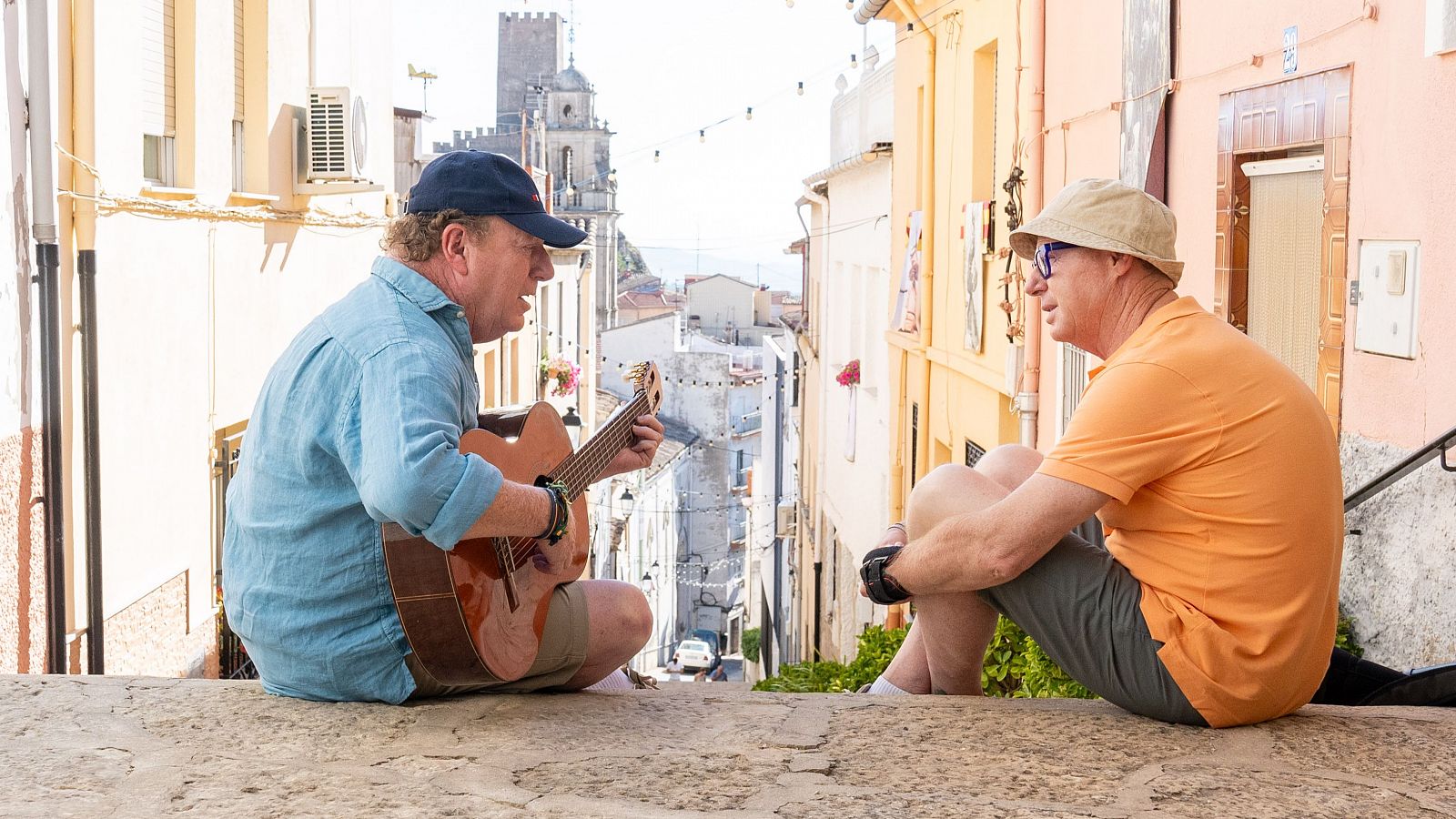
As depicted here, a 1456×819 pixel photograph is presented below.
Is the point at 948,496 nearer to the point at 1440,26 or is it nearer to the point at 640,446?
the point at 640,446

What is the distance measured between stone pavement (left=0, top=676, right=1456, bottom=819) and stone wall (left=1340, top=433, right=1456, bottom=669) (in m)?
0.66

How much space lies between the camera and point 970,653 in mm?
3617

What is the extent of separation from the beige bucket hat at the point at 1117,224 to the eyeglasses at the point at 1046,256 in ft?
0.10

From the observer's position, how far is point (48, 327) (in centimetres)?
669

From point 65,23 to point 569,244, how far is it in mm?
4545

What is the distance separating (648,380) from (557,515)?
1.20 meters

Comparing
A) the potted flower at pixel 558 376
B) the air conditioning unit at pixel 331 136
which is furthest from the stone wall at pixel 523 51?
the air conditioning unit at pixel 331 136

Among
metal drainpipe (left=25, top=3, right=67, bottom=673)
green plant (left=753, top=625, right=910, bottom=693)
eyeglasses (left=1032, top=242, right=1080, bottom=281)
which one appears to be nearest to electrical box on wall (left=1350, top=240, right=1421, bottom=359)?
eyeglasses (left=1032, top=242, right=1080, bottom=281)

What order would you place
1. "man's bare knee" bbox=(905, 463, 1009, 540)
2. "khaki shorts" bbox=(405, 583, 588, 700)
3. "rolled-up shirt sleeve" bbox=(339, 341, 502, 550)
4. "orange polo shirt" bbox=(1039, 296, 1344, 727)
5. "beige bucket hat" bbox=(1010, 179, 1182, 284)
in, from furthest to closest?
"khaki shorts" bbox=(405, 583, 588, 700) → "man's bare knee" bbox=(905, 463, 1009, 540) → "beige bucket hat" bbox=(1010, 179, 1182, 284) → "orange polo shirt" bbox=(1039, 296, 1344, 727) → "rolled-up shirt sleeve" bbox=(339, 341, 502, 550)

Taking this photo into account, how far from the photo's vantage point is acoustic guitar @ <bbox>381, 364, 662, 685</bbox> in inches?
125

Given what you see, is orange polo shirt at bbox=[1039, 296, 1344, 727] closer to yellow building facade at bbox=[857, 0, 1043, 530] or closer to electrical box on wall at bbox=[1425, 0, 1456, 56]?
electrical box on wall at bbox=[1425, 0, 1456, 56]

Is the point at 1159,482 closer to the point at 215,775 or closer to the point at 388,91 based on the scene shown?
the point at 215,775

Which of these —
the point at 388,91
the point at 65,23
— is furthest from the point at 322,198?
the point at 65,23

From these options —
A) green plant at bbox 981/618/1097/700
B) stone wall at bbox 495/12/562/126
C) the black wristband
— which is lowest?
green plant at bbox 981/618/1097/700
